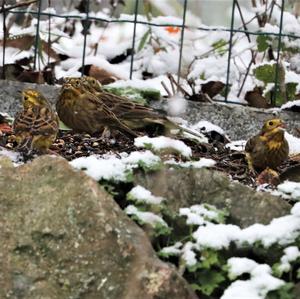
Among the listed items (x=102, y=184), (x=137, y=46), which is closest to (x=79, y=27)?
(x=137, y=46)

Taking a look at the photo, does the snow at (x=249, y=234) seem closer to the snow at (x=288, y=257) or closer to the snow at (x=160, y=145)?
the snow at (x=288, y=257)

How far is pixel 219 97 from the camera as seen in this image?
9102 mm

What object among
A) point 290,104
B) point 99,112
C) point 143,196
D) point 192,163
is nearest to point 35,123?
point 99,112

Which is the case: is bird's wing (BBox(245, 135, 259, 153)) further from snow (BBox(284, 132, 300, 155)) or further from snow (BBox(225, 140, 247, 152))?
snow (BBox(284, 132, 300, 155))

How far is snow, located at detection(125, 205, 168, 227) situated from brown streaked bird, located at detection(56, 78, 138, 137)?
242 centimetres

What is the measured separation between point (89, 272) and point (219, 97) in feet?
15.0

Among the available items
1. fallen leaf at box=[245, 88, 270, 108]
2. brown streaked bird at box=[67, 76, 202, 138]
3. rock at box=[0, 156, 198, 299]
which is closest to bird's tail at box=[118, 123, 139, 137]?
brown streaked bird at box=[67, 76, 202, 138]

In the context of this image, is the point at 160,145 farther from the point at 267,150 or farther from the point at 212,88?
the point at 212,88

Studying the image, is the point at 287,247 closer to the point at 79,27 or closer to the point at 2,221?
the point at 2,221

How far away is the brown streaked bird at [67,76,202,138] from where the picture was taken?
25.3 ft

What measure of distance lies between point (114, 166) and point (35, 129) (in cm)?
127

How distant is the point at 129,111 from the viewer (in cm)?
777

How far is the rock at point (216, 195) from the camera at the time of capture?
5.16m

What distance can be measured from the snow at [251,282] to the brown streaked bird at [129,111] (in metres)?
2.82
